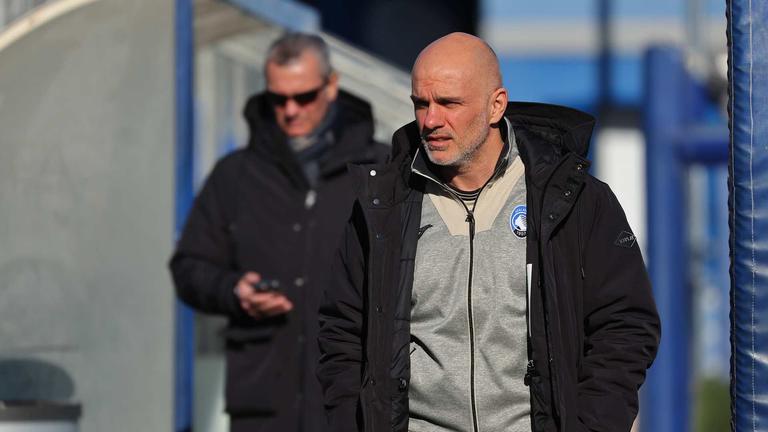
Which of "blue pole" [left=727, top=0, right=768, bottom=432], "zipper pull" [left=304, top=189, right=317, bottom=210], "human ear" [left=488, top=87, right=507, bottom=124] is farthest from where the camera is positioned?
"zipper pull" [left=304, top=189, right=317, bottom=210]

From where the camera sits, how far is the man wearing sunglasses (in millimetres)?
5113

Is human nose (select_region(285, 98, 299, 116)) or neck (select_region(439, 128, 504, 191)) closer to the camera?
neck (select_region(439, 128, 504, 191))

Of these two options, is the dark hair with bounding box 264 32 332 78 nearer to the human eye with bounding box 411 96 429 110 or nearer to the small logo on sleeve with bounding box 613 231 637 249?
the human eye with bounding box 411 96 429 110

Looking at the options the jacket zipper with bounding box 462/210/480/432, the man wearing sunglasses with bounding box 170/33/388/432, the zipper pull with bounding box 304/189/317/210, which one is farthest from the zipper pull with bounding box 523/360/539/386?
the zipper pull with bounding box 304/189/317/210

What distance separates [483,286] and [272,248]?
1.81 m

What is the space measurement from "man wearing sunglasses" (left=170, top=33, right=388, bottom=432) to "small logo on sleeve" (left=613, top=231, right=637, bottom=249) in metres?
1.69

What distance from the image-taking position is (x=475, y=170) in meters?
3.65

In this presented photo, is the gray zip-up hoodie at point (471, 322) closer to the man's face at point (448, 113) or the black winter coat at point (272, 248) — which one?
the man's face at point (448, 113)

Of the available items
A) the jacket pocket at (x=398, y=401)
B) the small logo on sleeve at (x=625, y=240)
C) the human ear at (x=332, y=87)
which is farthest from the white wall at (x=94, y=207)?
the small logo on sleeve at (x=625, y=240)

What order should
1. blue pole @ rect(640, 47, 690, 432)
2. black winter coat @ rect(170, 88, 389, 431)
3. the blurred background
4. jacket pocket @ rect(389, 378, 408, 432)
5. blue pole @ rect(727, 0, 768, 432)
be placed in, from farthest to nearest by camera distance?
blue pole @ rect(640, 47, 690, 432) < the blurred background < black winter coat @ rect(170, 88, 389, 431) < blue pole @ rect(727, 0, 768, 432) < jacket pocket @ rect(389, 378, 408, 432)

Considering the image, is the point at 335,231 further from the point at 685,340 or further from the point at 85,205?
the point at 685,340

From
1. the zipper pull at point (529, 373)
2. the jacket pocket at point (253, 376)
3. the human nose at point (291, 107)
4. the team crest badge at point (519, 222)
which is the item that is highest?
the human nose at point (291, 107)

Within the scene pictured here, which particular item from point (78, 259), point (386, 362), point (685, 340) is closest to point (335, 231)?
point (78, 259)

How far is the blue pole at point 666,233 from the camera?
8.78 meters
